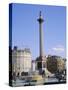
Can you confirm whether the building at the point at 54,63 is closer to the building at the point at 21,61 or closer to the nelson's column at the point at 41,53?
the nelson's column at the point at 41,53

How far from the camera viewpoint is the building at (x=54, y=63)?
8.71ft

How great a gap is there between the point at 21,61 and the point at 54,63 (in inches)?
14.0

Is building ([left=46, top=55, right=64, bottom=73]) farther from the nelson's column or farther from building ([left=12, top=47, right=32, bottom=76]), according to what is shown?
building ([left=12, top=47, right=32, bottom=76])

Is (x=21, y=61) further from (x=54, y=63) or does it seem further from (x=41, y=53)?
(x=54, y=63)

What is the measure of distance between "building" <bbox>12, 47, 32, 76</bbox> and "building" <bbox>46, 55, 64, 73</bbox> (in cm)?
21

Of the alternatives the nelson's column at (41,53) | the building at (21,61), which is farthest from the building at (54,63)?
the building at (21,61)

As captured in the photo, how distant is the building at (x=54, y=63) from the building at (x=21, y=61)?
21 centimetres

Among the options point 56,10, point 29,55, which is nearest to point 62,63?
point 29,55

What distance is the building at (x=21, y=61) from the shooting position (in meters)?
2.54

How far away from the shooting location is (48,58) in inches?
105

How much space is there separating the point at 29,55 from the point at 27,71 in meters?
0.16

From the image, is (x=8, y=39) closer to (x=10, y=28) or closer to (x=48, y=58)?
(x=10, y=28)

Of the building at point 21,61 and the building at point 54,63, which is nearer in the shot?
the building at point 21,61

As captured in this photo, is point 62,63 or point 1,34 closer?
point 1,34
